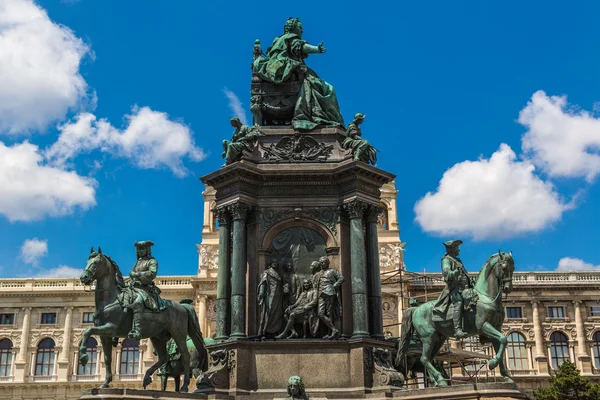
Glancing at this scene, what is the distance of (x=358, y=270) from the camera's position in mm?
17109

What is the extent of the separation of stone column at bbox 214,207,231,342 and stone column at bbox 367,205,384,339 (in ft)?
10.9

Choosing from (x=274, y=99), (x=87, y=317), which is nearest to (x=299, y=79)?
(x=274, y=99)

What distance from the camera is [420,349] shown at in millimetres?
17641

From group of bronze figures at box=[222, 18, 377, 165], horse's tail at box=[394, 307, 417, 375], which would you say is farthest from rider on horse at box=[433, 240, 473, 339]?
group of bronze figures at box=[222, 18, 377, 165]

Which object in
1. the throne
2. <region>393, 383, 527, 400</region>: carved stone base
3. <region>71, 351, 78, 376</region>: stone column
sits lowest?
<region>393, 383, 527, 400</region>: carved stone base

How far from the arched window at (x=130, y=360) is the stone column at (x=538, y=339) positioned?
37.1 m

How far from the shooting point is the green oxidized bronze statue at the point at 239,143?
Result: 18203 mm

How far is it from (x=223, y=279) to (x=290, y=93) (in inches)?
213

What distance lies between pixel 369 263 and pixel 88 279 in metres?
6.40

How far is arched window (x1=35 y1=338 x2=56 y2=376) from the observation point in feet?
233

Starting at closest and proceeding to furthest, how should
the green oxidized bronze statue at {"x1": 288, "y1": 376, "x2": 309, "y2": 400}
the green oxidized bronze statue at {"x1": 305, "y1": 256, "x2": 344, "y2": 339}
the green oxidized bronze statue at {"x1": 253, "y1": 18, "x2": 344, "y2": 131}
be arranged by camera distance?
1. the green oxidized bronze statue at {"x1": 288, "y1": 376, "x2": 309, "y2": 400}
2. the green oxidized bronze statue at {"x1": 305, "y1": 256, "x2": 344, "y2": 339}
3. the green oxidized bronze statue at {"x1": 253, "y1": 18, "x2": 344, "y2": 131}

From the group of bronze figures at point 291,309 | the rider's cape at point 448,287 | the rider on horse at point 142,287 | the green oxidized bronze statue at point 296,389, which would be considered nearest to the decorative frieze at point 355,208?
the group of bronze figures at point 291,309

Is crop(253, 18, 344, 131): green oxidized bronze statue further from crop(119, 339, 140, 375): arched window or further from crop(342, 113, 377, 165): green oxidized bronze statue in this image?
crop(119, 339, 140, 375): arched window

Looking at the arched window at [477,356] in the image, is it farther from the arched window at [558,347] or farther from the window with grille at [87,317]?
the window with grille at [87,317]
